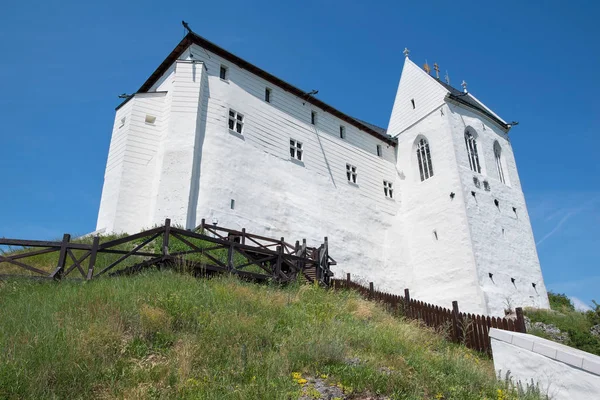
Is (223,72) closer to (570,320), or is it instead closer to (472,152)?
(472,152)

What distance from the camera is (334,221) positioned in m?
24.2

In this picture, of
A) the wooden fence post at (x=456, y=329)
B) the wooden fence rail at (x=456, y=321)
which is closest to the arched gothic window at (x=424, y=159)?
the wooden fence rail at (x=456, y=321)

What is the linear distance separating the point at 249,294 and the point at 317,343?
2532 mm

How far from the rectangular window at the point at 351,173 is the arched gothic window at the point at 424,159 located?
473cm

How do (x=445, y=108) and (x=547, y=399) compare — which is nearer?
(x=547, y=399)

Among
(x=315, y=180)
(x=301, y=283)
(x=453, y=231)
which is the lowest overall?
(x=301, y=283)

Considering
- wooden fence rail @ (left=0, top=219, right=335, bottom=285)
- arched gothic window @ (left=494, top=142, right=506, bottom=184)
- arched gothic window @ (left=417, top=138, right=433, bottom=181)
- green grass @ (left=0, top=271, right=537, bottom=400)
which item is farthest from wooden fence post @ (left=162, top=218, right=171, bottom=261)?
arched gothic window @ (left=494, top=142, right=506, bottom=184)

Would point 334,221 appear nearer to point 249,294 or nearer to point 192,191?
point 192,191

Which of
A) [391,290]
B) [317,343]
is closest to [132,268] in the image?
[317,343]

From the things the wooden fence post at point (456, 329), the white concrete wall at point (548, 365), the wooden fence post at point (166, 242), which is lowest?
the white concrete wall at point (548, 365)

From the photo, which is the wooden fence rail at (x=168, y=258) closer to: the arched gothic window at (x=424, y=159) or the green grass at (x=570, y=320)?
the green grass at (x=570, y=320)

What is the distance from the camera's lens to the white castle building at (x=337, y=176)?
19.9 metres

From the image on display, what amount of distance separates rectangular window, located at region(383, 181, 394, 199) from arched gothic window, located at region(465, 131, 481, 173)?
197 inches

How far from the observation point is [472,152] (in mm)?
27797
